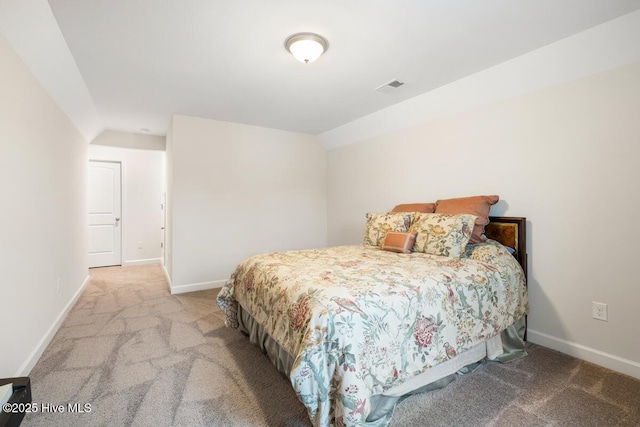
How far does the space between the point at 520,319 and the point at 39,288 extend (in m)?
3.75

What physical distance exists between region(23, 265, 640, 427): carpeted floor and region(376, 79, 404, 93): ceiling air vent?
2.46 m

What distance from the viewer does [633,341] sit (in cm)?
191

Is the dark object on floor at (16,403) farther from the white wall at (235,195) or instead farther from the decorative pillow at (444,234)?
the decorative pillow at (444,234)

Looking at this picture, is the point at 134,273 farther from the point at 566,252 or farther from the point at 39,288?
the point at 566,252

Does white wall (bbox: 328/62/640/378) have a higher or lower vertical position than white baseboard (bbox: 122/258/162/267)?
higher

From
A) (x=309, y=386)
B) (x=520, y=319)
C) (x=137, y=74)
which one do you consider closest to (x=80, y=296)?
(x=137, y=74)

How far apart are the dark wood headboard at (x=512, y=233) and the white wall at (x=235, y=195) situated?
2792 millimetres

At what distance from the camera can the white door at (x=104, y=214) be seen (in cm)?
523

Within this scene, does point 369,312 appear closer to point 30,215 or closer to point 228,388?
point 228,388

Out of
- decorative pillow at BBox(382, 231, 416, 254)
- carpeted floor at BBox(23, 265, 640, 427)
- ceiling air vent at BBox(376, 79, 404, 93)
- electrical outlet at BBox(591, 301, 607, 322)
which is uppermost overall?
ceiling air vent at BBox(376, 79, 404, 93)

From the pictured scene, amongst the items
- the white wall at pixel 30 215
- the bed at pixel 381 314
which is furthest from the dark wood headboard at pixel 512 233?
the white wall at pixel 30 215

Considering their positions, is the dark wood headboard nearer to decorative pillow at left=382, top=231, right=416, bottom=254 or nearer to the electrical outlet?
the electrical outlet

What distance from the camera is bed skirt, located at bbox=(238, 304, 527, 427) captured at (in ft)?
4.84

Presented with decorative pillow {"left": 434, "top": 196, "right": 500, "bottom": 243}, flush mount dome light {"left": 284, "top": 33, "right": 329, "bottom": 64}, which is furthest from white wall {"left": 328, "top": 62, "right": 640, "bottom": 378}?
flush mount dome light {"left": 284, "top": 33, "right": 329, "bottom": 64}
